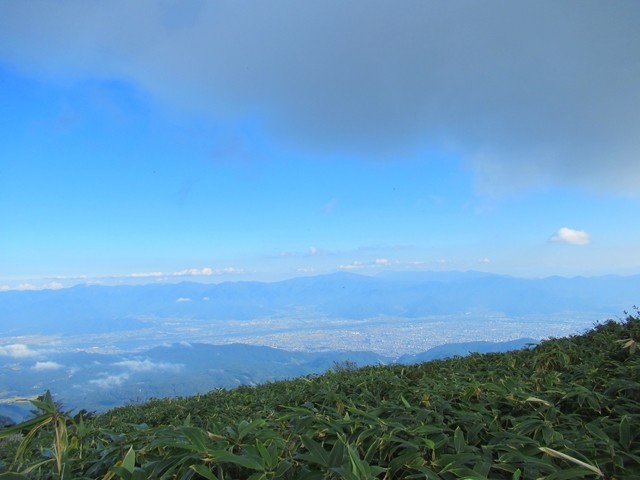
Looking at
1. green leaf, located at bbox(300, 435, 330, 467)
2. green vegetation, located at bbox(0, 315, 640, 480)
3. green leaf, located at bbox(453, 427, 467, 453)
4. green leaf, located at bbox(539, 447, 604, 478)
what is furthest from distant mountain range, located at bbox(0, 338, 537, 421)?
green leaf, located at bbox(300, 435, 330, 467)

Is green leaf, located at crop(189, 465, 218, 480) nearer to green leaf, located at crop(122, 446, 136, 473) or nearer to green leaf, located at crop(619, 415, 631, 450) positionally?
→ green leaf, located at crop(122, 446, 136, 473)

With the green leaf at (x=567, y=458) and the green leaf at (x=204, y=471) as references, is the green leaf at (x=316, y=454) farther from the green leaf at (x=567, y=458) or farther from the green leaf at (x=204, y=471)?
the green leaf at (x=567, y=458)

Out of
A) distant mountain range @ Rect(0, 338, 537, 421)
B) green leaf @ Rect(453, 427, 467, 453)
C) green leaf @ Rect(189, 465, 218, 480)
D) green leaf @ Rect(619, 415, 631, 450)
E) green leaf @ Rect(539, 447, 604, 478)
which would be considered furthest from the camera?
distant mountain range @ Rect(0, 338, 537, 421)

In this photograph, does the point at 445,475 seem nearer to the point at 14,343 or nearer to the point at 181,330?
the point at 14,343

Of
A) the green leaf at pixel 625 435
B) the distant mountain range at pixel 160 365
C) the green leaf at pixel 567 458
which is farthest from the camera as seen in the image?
the distant mountain range at pixel 160 365

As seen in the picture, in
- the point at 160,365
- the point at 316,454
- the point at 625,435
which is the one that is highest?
the point at 316,454

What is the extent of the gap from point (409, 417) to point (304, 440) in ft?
2.15

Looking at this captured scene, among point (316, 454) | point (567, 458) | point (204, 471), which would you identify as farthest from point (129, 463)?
point (567, 458)

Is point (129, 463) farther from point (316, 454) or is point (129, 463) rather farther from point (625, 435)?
point (625, 435)

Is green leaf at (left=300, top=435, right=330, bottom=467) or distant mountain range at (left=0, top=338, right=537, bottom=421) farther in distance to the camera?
distant mountain range at (left=0, top=338, right=537, bottom=421)

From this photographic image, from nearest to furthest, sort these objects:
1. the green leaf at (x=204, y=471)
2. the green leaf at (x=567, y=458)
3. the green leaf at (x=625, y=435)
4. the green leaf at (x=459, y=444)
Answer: the green leaf at (x=204, y=471) → the green leaf at (x=567, y=458) → the green leaf at (x=459, y=444) → the green leaf at (x=625, y=435)

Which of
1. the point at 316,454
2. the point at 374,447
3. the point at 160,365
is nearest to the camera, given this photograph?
the point at 316,454

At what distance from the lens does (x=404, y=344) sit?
101188 mm

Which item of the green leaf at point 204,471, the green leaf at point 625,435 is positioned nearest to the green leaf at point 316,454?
the green leaf at point 204,471
